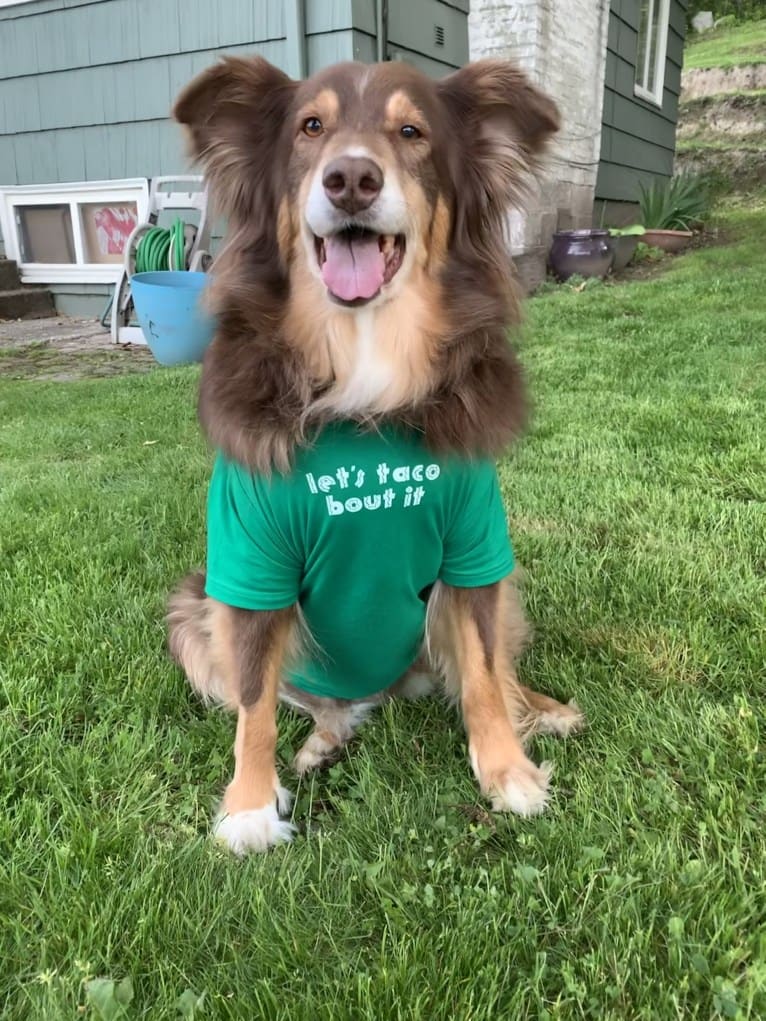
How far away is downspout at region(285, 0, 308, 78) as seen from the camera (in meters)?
6.40

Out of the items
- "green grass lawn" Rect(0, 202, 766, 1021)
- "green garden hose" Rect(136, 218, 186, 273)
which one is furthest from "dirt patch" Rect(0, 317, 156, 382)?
"green grass lawn" Rect(0, 202, 766, 1021)

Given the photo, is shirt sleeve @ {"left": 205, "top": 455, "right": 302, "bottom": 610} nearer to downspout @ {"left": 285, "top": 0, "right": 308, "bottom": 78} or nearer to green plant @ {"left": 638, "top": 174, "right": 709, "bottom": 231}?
downspout @ {"left": 285, "top": 0, "right": 308, "bottom": 78}

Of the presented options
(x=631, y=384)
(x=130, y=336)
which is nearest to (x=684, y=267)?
(x=631, y=384)

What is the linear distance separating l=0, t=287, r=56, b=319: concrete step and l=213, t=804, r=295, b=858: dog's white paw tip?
868 cm

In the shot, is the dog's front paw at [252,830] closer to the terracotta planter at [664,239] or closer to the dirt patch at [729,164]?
the terracotta planter at [664,239]

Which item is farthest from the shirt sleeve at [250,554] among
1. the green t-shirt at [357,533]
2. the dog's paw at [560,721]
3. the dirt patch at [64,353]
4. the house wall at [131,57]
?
the house wall at [131,57]

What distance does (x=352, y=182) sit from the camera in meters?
1.92

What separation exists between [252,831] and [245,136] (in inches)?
73.1

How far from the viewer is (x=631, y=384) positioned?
17.5ft

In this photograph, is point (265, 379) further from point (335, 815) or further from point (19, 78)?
point (19, 78)

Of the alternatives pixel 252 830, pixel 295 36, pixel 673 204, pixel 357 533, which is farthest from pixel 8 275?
pixel 673 204

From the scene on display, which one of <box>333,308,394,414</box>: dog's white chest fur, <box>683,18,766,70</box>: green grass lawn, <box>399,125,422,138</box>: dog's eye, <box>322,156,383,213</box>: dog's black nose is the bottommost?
<box>333,308,394,414</box>: dog's white chest fur

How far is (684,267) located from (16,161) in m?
8.12

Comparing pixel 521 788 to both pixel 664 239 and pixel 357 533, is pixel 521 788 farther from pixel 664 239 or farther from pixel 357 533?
pixel 664 239
